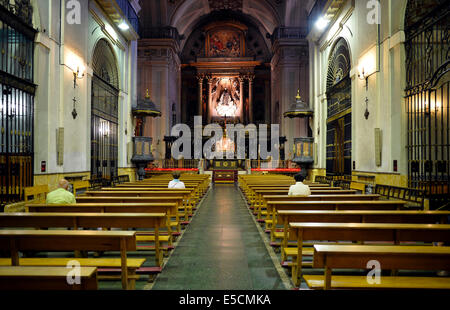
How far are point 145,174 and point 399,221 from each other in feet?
48.3

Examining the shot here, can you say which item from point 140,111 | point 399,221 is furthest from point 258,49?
point 399,221

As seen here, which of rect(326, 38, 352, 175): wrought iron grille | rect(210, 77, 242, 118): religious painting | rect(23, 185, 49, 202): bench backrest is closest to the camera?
rect(23, 185, 49, 202): bench backrest

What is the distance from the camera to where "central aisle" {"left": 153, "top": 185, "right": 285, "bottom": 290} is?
12.0ft

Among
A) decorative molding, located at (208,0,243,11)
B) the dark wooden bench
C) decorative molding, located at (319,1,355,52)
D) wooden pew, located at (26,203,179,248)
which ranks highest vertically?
decorative molding, located at (208,0,243,11)

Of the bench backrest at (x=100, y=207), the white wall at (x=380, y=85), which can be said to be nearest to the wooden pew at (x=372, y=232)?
the bench backrest at (x=100, y=207)

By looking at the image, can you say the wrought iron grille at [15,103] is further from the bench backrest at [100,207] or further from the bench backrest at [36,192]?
the bench backrest at [100,207]

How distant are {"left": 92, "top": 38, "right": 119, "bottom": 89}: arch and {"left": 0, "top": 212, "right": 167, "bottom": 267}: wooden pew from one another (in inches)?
402

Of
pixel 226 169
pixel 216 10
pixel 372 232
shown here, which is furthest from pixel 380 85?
pixel 216 10

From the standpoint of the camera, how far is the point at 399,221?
416 centimetres

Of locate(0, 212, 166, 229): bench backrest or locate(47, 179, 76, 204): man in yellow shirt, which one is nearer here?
locate(0, 212, 166, 229): bench backrest

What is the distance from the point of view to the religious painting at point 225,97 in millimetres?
29953

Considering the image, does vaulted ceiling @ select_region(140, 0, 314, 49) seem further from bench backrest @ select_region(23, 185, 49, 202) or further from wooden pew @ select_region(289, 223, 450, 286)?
wooden pew @ select_region(289, 223, 450, 286)

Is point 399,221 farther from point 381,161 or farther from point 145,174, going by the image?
point 145,174

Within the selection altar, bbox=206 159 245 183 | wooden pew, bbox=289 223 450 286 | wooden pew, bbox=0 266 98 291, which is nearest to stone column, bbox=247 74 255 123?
altar, bbox=206 159 245 183
